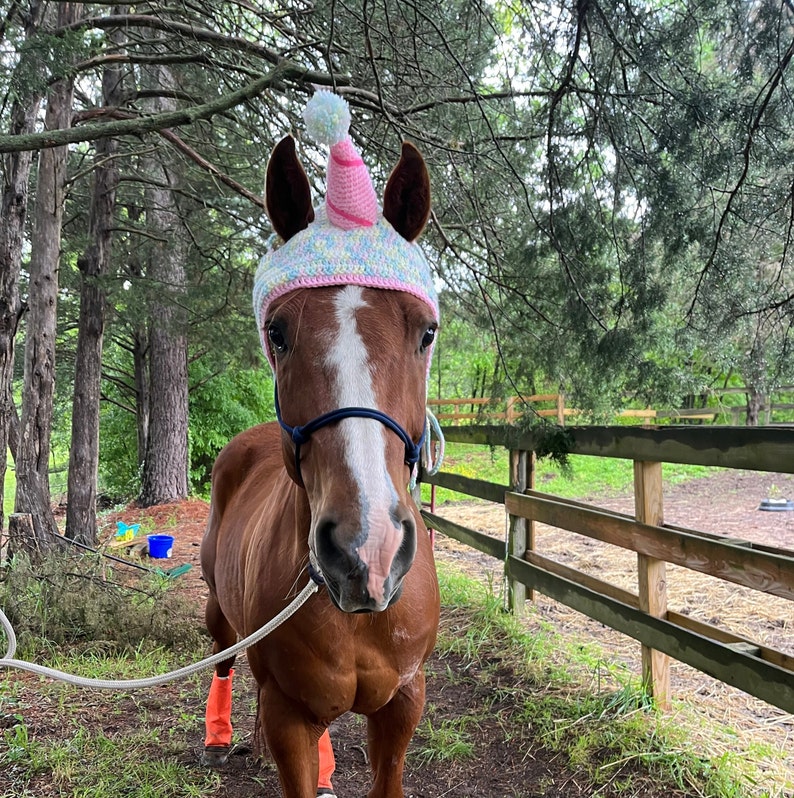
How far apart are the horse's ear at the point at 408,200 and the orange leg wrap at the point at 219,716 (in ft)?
8.05

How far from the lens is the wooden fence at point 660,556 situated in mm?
2230

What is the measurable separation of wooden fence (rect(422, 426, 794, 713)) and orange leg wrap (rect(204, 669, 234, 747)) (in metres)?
1.91

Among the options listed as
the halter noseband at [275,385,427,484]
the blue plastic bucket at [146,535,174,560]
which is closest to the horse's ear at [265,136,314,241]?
the halter noseband at [275,385,427,484]

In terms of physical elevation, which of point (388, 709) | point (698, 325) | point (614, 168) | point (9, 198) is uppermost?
point (9, 198)

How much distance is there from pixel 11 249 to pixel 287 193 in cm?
370

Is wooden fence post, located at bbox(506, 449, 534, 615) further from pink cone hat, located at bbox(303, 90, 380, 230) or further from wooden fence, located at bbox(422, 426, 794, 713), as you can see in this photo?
pink cone hat, located at bbox(303, 90, 380, 230)

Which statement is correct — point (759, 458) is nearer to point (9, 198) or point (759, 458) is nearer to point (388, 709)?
point (388, 709)

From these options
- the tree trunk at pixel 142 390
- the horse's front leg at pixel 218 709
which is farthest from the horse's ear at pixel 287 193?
the tree trunk at pixel 142 390

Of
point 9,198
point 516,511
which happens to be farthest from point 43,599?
point 516,511

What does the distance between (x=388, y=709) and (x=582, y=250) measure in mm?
2493

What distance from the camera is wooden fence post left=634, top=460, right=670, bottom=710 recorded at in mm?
2871

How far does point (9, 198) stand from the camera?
14.5 feet

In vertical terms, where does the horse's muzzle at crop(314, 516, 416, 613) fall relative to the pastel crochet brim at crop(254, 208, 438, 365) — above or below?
below

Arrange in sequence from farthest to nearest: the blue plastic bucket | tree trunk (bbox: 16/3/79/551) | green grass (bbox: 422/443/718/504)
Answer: green grass (bbox: 422/443/718/504), the blue plastic bucket, tree trunk (bbox: 16/3/79/551)
